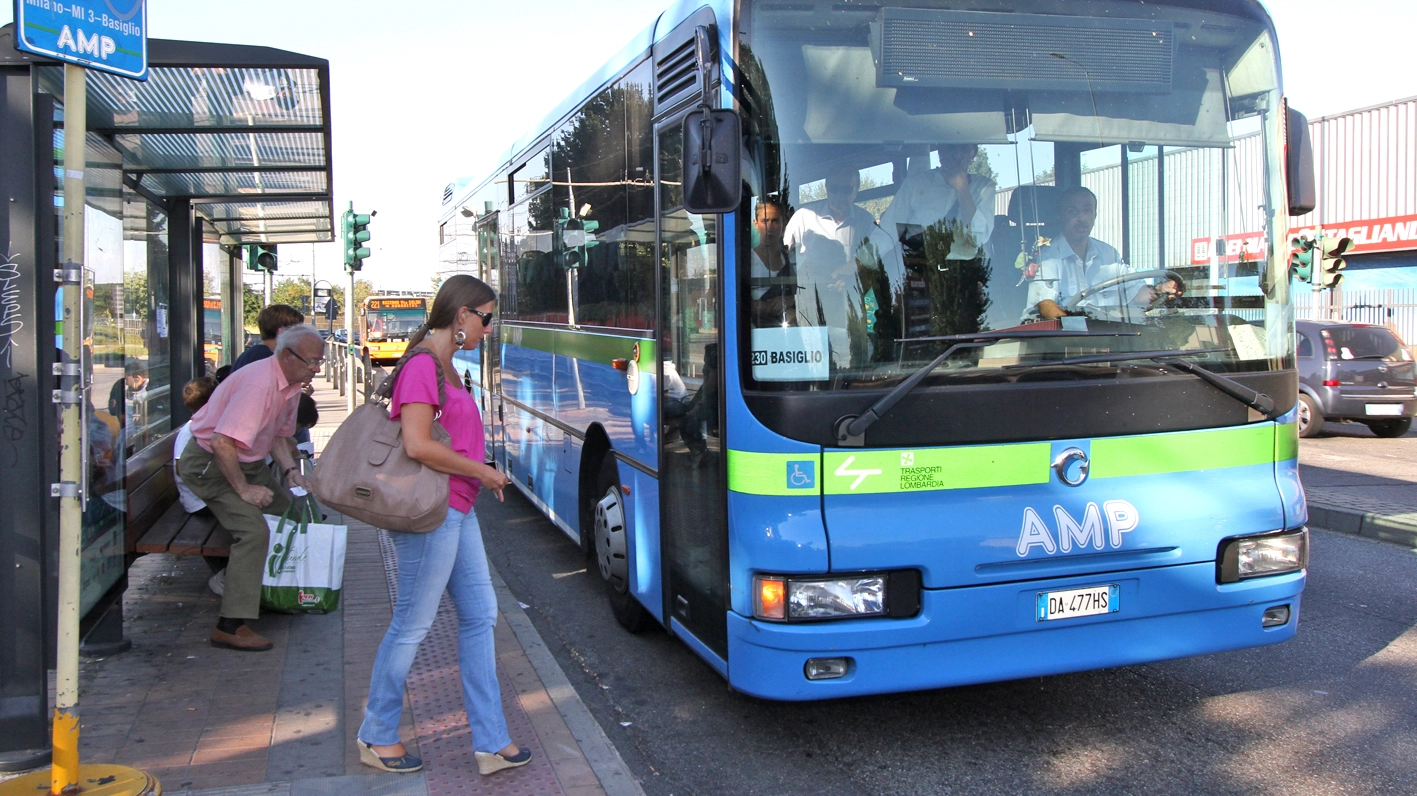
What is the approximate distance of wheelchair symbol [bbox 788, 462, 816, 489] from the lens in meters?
4.17

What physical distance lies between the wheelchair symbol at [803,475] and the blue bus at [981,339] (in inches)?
0.5

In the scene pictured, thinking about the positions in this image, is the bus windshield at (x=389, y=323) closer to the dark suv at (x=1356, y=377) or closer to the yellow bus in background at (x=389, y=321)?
the yellow bus in background at (x=389, y=321)

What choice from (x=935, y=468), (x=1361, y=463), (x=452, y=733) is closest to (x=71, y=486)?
(x=452, y=733)

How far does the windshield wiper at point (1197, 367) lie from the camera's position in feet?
14.4

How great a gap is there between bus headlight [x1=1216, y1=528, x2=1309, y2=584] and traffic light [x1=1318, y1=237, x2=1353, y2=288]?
15357 mm

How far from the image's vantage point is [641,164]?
19.0 ft

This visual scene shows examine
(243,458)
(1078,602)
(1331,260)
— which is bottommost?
(1078,602)

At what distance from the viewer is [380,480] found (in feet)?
13.1

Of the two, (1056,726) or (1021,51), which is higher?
(1021,51)

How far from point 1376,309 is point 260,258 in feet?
81.2

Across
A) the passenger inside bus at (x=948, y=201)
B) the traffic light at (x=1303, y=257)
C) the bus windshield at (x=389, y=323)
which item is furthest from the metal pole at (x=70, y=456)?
the bus windshield at (x=389, y=323)

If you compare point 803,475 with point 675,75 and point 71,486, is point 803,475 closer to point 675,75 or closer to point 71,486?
point 675,75

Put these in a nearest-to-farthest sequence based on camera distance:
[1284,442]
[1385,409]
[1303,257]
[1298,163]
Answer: [1284,442], [1298,163], [1385,409], [1303,257]

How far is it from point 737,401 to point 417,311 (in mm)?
39424
